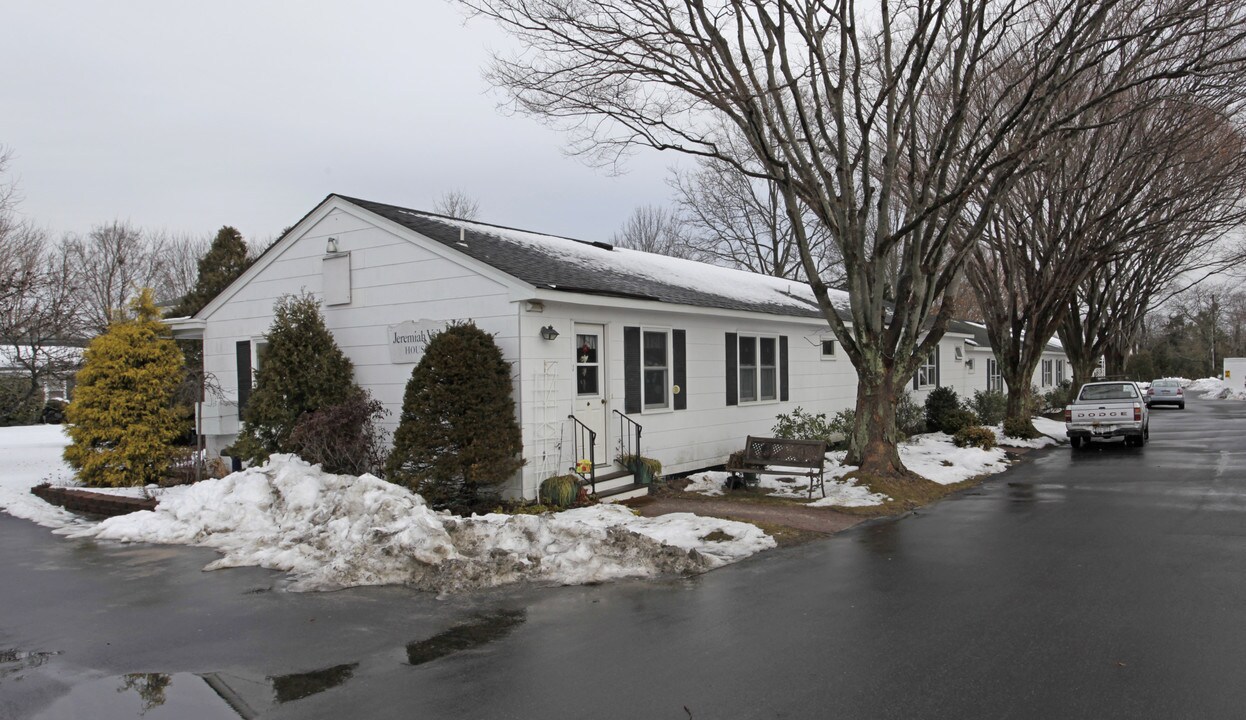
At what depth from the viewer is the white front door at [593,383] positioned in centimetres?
1240

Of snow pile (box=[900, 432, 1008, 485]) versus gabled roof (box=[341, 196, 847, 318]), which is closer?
gabled roof (box=[341, 196, 847, 318])

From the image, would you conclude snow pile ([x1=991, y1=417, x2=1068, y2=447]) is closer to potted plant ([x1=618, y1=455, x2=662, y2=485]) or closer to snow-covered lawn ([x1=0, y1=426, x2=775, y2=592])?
potted plant ([x1=618, y1=455, x2=662, y2=485])

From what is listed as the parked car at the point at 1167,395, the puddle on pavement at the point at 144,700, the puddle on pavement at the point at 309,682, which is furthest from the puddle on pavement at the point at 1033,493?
the parked car at the point at 1167,395

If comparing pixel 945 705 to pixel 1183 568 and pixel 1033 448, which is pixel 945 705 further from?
pixel 1033 448

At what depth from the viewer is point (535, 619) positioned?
666cm

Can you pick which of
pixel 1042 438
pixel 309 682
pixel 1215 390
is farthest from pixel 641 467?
pixel 1215 390

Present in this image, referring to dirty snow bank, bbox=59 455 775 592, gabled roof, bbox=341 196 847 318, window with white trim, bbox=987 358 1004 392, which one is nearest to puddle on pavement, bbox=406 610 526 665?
dirty snow bank, bbox=59 455 775 592

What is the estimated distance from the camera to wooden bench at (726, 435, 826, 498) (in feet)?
42.1

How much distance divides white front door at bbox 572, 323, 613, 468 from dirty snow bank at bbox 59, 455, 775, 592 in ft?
6.06

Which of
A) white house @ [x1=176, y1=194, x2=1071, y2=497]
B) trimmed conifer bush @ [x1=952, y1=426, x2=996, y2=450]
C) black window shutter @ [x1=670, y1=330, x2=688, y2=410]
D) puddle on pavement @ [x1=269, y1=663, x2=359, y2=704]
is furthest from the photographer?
trimmed conifer bush @ [x1=952, y1=426, x2=996, y2=450]

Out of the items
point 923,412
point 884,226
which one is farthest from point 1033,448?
point 884,226

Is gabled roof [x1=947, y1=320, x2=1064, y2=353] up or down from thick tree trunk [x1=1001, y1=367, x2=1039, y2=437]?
up

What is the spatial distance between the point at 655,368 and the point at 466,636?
804 centimetres

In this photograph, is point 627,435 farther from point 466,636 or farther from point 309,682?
point 309,682
